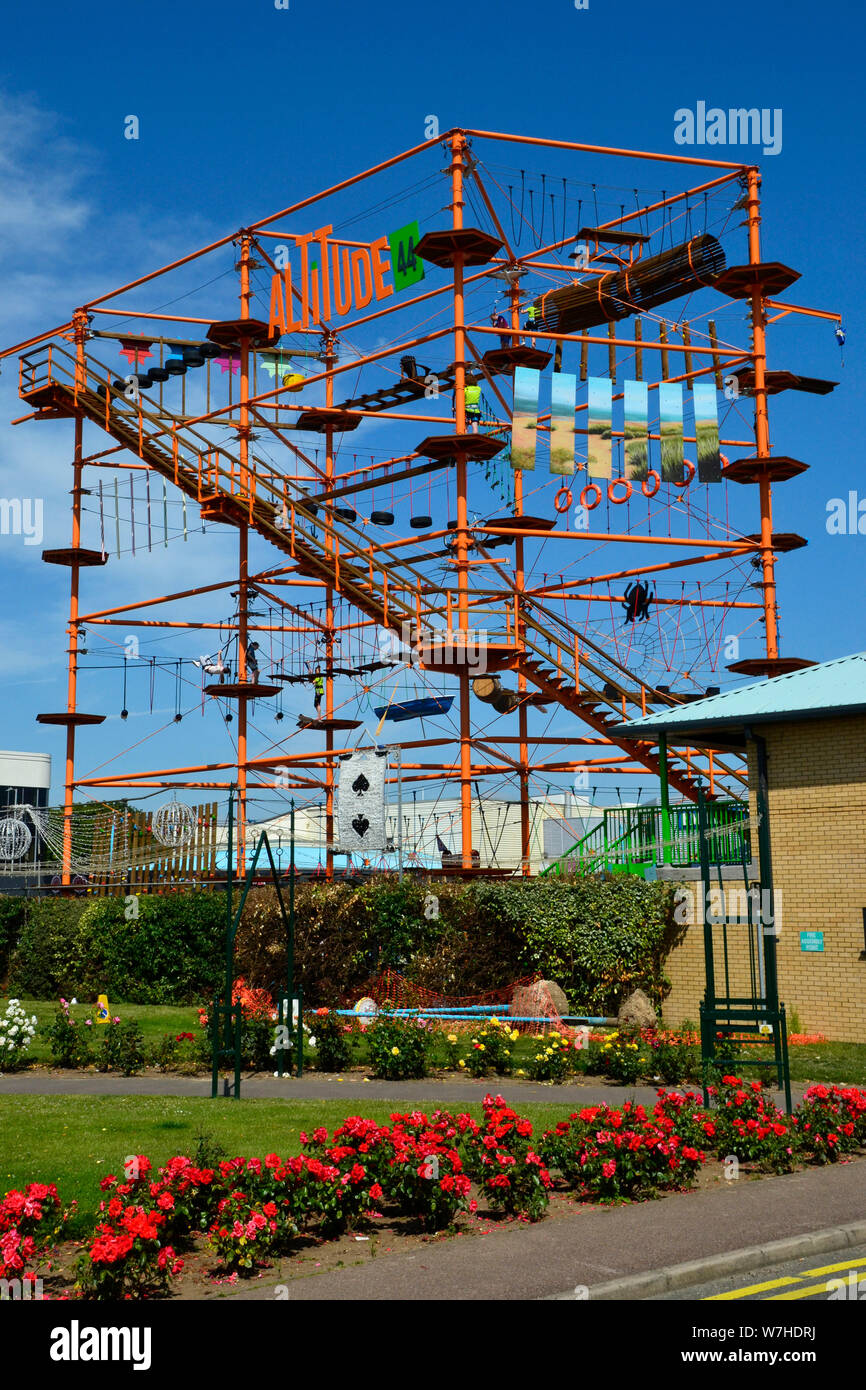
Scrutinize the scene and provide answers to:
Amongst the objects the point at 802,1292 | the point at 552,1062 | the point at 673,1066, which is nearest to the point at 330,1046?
the point at 552,1062

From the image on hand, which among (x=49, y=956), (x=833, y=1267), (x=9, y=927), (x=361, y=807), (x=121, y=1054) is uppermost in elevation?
(x=361, y=807)

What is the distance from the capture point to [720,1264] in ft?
30.0

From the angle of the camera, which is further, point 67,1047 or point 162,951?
point 162,951

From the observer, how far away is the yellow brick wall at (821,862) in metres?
22.4

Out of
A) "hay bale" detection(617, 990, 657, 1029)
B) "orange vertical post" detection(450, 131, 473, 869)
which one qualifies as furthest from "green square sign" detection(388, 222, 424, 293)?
"hay bale" detection(617, 990, 657, 1029)

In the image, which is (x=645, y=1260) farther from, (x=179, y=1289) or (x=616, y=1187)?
(x=179, y=1289)

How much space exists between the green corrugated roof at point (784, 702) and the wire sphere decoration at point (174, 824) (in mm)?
11581

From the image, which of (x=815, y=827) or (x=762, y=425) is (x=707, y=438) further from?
(x=815, y=827)

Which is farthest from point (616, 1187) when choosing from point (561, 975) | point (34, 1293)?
point (561, 975)

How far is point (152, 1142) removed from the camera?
13.5 meters

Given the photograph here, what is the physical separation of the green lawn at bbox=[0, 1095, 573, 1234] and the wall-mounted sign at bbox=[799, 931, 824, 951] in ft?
27.5

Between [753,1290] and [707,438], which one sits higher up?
[707,438]

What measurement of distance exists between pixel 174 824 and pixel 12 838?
566 centimetres

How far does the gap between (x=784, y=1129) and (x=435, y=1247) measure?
4587 millimetres
